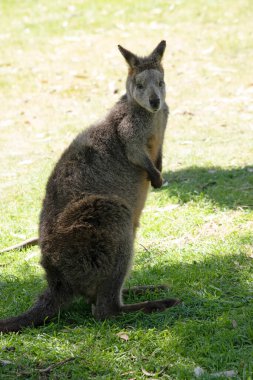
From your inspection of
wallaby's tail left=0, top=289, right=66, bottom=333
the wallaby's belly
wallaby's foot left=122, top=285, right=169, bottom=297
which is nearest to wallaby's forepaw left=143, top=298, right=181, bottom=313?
wallaby's foot left=122, top=285, right=169, bottom=297

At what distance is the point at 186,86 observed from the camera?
10.2 meters

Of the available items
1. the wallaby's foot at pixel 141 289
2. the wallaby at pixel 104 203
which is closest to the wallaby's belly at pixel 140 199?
the wallaby at pixel 104 203

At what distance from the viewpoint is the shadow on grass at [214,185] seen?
607cm

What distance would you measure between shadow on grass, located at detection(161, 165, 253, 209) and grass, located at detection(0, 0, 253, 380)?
2 cm

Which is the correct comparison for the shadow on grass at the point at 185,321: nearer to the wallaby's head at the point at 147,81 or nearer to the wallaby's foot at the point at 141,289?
the wallaby's foot at the point at 141,289

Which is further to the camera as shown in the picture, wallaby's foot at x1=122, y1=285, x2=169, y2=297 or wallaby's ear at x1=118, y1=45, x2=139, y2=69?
wallaby's ear at x1=118, y1=45, x2=139, y2=69

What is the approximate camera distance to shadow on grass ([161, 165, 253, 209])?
6.07 metres

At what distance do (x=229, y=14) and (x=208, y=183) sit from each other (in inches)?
267

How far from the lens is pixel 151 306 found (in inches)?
166

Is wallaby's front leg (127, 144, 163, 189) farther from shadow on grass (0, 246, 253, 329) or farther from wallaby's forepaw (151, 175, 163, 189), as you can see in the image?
shadow on grass (0, 246, 253, 329)

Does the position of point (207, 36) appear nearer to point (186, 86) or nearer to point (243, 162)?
point (186, 86)

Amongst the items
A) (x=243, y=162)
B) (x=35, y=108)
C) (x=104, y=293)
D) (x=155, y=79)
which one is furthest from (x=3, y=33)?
(x=104, y=293)

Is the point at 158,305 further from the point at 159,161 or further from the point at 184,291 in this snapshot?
the point at 159,161

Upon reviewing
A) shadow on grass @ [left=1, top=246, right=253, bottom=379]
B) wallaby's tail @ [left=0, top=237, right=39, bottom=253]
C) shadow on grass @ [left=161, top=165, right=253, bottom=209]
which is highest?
shadow on grass @ [left=1, top=246, right=253, bottom=379]
